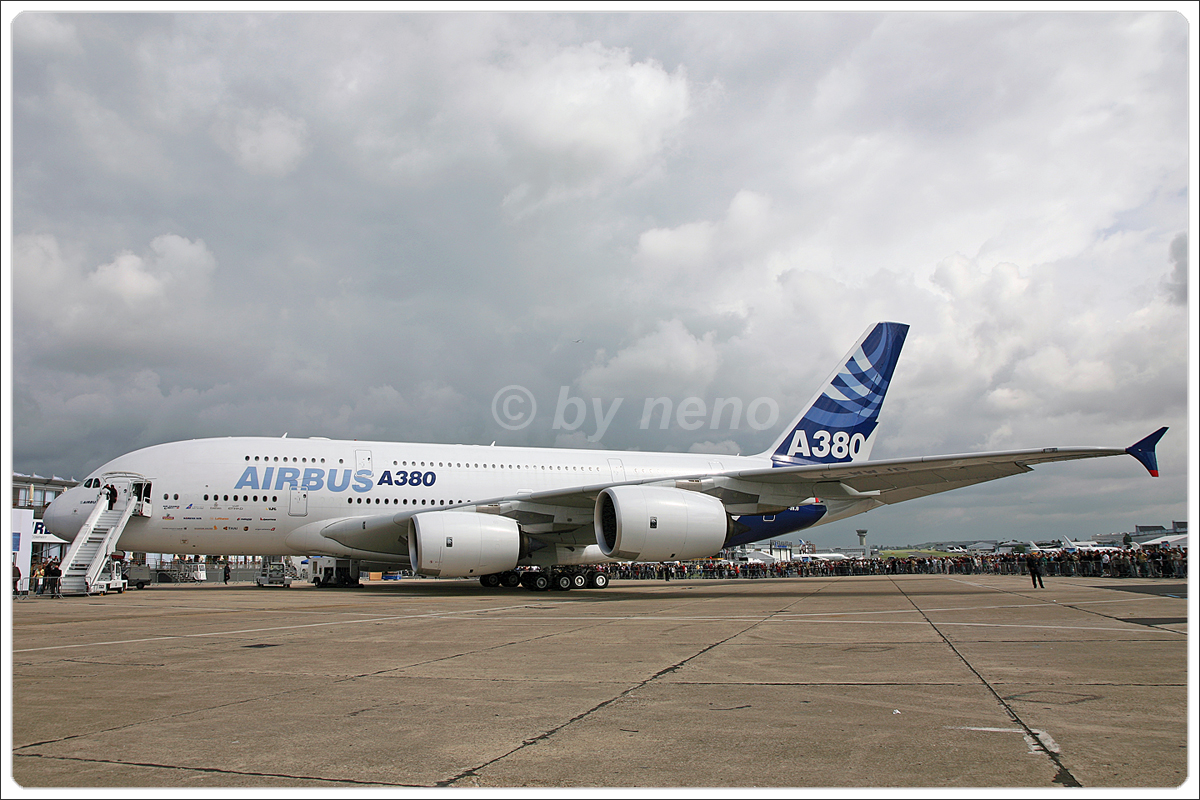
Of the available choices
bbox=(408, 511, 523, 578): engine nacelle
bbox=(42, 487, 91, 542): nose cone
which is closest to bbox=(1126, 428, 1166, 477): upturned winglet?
bbox=(408, 511, 523, 578): engine nacelle

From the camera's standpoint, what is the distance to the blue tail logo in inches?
986

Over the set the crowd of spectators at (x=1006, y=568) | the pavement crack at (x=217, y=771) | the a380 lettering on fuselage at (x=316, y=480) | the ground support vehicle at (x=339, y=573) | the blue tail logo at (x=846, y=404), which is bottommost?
the crowd of spectators at (x=1006, y=568)

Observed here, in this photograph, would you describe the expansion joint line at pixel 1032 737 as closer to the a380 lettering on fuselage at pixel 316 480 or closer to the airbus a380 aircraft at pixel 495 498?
the airbus a380 aircraft at pixel 495 498

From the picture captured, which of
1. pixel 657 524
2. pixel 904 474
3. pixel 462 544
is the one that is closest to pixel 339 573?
pixel 462 544

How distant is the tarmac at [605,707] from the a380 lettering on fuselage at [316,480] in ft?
37.2

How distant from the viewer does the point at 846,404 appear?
25109mm

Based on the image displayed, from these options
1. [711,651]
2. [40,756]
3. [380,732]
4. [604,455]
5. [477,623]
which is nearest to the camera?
[40,756]

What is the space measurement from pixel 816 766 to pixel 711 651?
3.97 m

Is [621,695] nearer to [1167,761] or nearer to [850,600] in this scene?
[1167,761]

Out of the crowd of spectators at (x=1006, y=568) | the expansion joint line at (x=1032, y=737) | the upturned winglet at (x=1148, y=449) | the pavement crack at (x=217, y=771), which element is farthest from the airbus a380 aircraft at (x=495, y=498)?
the pavement crack at (x=217, y=771)

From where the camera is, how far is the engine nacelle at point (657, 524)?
16297 mm

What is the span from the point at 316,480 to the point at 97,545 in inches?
221

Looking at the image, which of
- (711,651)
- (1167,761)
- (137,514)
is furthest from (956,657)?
(137,514)

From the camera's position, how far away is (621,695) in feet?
15.5
